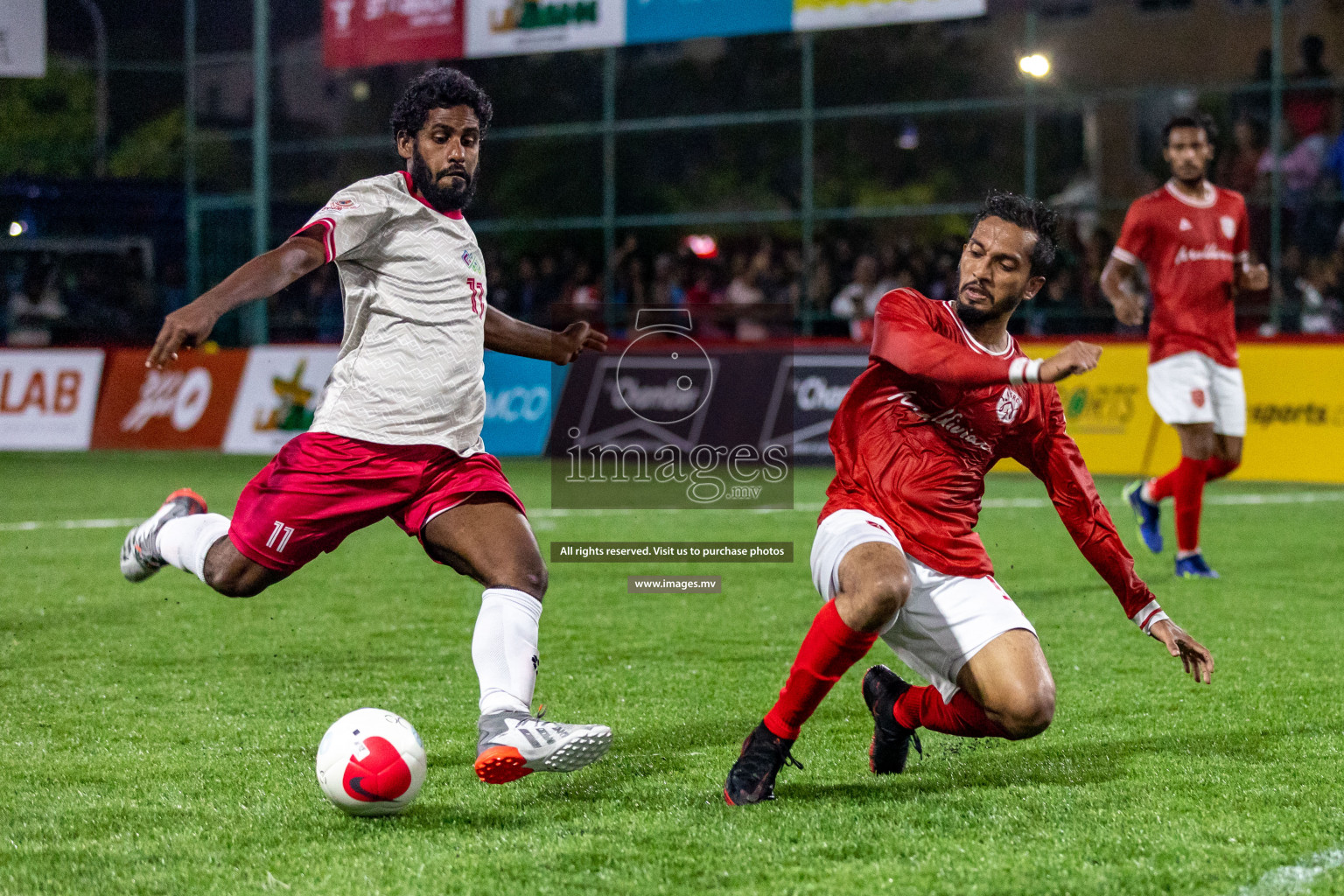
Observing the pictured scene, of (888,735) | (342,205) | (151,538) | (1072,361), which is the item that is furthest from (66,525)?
(1072,361)

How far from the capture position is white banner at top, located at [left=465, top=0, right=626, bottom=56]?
18578mm

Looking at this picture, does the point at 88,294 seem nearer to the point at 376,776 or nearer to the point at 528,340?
the point at 528,340

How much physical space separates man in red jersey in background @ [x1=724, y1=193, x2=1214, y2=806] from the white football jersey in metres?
1.11

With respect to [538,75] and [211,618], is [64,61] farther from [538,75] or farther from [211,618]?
[211,618]

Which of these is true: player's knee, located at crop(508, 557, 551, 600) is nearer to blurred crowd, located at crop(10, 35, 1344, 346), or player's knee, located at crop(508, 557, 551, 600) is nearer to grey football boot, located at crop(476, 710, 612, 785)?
grey football boot, located at crop(476, 710, 612, 785)

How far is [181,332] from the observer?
3.85 m

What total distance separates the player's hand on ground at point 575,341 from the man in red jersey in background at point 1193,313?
4.00 metres

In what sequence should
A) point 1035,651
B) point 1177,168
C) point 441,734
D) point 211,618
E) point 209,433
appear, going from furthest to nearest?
point 209,433 → point 1177,168 → point 211,618 → point 441,734 → point 1035,651

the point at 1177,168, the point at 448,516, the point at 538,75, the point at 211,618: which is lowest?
the point at 211,618

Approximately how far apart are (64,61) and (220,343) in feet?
81.9

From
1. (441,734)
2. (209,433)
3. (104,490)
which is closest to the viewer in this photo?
(441,734)

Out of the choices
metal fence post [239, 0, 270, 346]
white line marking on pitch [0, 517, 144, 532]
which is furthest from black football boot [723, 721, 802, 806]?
metal fence post [239, 0, 270, 346]

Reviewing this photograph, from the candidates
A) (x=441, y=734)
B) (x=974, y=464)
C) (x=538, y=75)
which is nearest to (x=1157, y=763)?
(x=974, y=464)

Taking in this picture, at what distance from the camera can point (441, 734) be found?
4930mm
